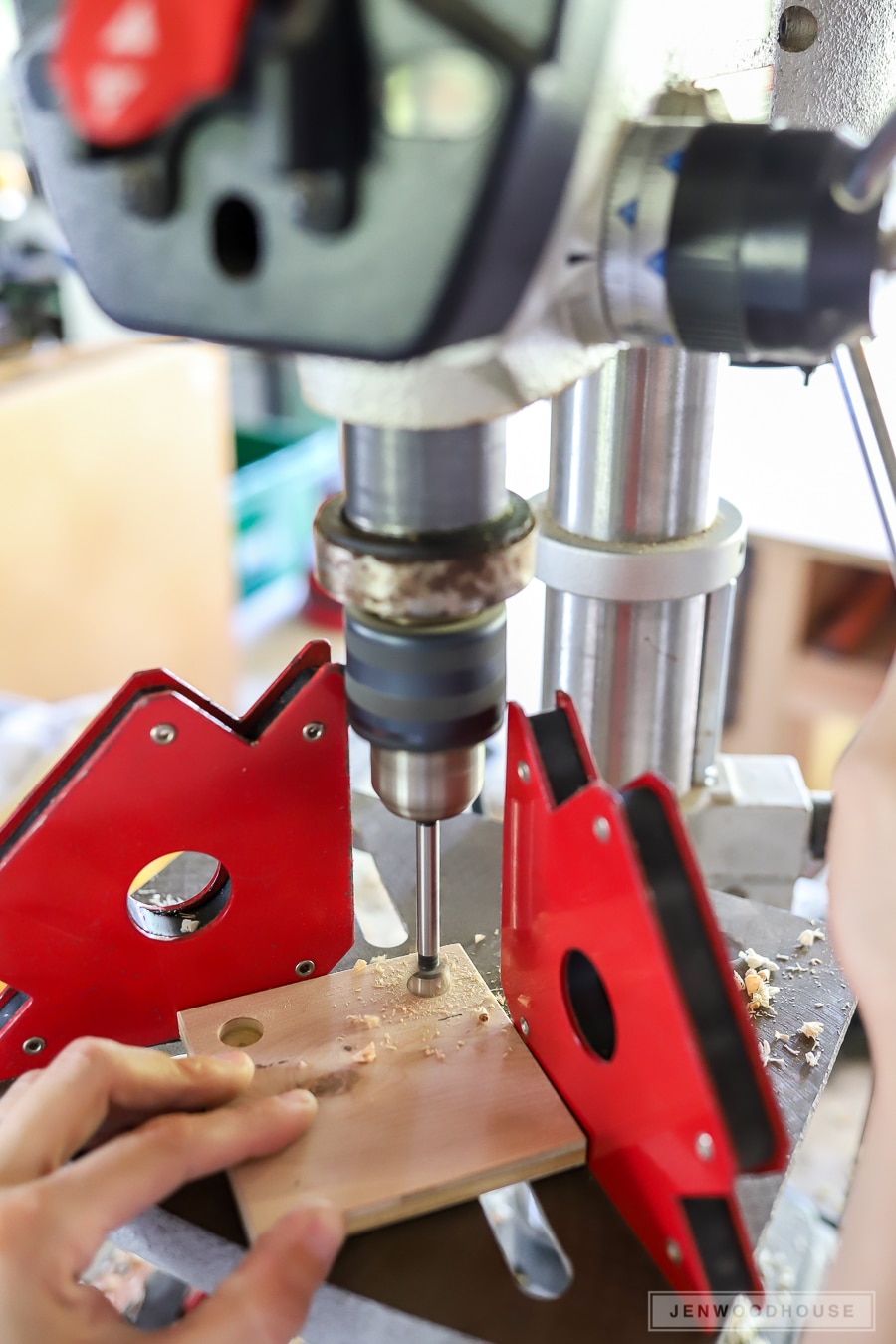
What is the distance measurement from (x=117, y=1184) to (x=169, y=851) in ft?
0.53

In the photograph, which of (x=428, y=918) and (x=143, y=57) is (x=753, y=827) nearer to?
(x=428, y=918)

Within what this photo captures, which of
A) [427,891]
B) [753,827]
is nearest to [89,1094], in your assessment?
[427,891]

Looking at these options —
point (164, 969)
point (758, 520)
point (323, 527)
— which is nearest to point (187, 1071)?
point (164, 969)

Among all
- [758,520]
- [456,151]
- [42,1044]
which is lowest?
[758,520]

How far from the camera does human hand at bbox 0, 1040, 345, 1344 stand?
461 mm

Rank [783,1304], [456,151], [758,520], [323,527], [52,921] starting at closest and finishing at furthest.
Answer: [456,151]
[323,527]
[52,921]
[783,1304]
[758,520]

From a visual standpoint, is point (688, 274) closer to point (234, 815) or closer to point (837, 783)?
point (837, 783)

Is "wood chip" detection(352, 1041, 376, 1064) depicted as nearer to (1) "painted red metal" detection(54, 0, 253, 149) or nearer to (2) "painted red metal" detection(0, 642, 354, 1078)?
(2) "painted red metal" detection(0, 642, 354, 1078)

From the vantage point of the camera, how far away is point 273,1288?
18.5 inches

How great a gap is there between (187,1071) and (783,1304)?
52 cm

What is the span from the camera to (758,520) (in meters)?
1.83

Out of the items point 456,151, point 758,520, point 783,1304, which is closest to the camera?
point 456,151

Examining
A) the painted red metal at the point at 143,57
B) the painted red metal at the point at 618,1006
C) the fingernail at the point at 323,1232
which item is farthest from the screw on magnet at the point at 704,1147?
the painted red metal at the point at 143,57

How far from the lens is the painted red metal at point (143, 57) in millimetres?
313
